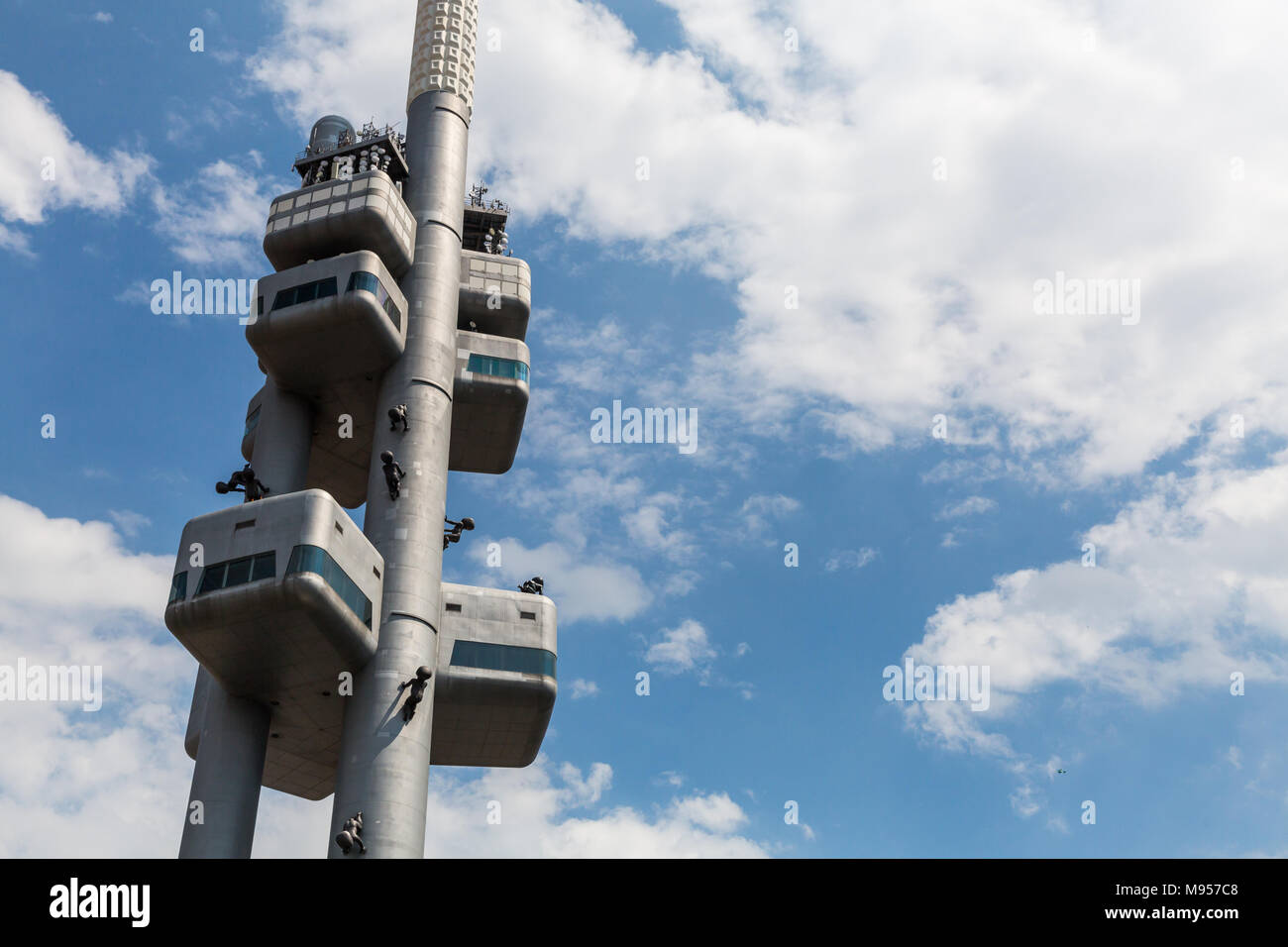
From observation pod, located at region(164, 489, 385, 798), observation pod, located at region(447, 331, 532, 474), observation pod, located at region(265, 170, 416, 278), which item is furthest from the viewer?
observation pod, located at region(447, 331, 532, 474)

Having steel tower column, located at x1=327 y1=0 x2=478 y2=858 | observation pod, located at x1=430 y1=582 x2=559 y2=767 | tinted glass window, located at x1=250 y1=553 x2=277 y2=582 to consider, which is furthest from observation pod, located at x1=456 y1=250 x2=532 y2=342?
tinted glass window, located at x1=250 y1=553 x2=277 y2=582

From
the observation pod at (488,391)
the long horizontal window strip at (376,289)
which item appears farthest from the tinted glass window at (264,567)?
Result: the observation pod at (488,391)

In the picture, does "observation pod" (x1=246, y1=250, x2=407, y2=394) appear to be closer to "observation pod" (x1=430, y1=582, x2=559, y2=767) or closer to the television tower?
the television tower

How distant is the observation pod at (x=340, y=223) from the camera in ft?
225

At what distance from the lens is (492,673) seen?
62969 millimetres

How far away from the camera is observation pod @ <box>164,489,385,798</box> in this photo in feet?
176

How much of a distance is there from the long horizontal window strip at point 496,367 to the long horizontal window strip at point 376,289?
608 centimetres

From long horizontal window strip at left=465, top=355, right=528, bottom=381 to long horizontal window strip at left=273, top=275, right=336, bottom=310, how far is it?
10668 mm
